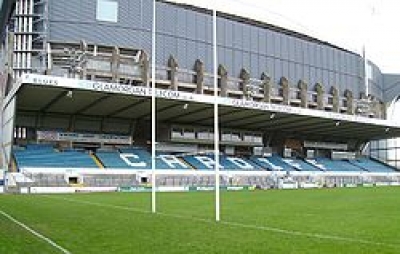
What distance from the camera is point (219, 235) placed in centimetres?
1280

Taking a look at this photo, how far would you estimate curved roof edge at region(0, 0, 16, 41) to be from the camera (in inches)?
2667

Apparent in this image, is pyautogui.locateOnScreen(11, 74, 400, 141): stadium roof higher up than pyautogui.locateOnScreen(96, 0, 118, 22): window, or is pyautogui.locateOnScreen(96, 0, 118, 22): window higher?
pyautogui.locateOnScreen(96, 0, 118, 22): window

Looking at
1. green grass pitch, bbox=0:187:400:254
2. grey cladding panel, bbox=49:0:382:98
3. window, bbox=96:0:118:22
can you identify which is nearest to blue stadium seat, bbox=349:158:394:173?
grey cladding panel, bbox=49:0:382:98

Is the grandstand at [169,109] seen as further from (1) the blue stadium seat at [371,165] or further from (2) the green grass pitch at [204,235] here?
(2) the green grass pitch at [204,235]

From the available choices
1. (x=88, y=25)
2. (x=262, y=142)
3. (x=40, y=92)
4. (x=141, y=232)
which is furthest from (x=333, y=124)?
(x=141, y=232)

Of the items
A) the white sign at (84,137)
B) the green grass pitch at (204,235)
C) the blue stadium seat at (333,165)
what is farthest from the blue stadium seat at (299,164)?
the green grass pitch at (204,235)

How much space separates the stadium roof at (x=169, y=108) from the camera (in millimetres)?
48219

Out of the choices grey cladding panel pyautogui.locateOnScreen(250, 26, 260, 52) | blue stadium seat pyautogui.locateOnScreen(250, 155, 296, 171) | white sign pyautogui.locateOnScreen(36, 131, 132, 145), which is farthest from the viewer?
grey cladding panel pyautogui.locateOnScreen(250, 26, 260, 52)

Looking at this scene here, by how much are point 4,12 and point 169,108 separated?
1205 inches

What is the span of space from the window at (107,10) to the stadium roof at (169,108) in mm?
12447

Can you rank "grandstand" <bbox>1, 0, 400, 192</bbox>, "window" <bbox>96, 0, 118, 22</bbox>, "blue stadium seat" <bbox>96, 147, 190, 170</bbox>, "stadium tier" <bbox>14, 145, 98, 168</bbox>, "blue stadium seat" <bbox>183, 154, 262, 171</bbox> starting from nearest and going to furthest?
"stadium tier" <bbox>14, 145, 98, 168</bbox> < "grandstand" <bbox>1, 0, 400, 192</bbox> < "blue stadium seat" <bbox>96, 147, 190, 170</bbox> < "blue stadium seat" <bbox>183, 154, 262, 171</bbox> < "window" <bbox>96, 0, 118, 22</bbox>

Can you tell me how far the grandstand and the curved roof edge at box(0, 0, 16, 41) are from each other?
173 cm

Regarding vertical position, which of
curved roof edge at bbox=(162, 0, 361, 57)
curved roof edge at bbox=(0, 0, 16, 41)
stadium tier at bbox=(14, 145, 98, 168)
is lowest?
stadium tier at bbox=(14, 145, 98, 168)

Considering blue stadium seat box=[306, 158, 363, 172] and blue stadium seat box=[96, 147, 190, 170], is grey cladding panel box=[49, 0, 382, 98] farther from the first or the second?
blue stadium seat box=[96, 147, 190, 170]
